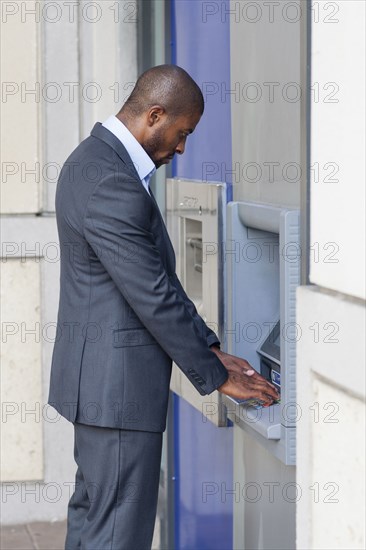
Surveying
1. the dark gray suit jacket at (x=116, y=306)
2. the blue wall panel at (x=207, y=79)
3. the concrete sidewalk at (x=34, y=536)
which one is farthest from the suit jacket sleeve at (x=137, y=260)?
the concrete sidewalk at (x=34, y=536)

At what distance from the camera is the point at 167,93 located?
3.06m

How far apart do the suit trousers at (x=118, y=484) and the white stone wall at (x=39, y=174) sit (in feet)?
6.61

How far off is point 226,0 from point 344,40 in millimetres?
1536

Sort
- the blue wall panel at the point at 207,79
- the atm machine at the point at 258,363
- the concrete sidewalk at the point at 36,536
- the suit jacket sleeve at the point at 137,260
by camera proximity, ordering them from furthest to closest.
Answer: the concrete sidewalk at the point at 36,536 < the blue wall panel at the point at 207,79 < the atm machine at the point at 258,363 < the suit jacket sleeve at the point at 137,260

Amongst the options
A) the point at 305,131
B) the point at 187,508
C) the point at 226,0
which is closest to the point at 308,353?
the point at 305,131

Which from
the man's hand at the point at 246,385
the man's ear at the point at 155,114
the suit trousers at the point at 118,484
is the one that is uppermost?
the man's ear at the point at 155,114

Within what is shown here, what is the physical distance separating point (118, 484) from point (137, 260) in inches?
25.9

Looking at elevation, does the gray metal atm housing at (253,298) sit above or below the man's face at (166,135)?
below

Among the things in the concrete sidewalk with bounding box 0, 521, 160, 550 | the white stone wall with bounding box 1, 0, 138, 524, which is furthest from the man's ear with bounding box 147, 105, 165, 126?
the concrete sidewalk with bounding box 0, 521, 160, 550

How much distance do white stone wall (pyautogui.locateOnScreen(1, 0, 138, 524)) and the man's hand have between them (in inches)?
82.7

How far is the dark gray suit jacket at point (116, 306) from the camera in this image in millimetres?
2932

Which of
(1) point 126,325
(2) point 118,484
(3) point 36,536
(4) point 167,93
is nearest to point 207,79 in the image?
(4) point 167,93

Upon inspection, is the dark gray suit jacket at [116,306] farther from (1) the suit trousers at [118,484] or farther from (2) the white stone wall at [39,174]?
(2) the white stone wall at [39,174]

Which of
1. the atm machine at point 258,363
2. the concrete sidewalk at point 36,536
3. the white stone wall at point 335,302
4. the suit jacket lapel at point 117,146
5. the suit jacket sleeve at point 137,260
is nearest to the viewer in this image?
the white stone wall at point 335,302
